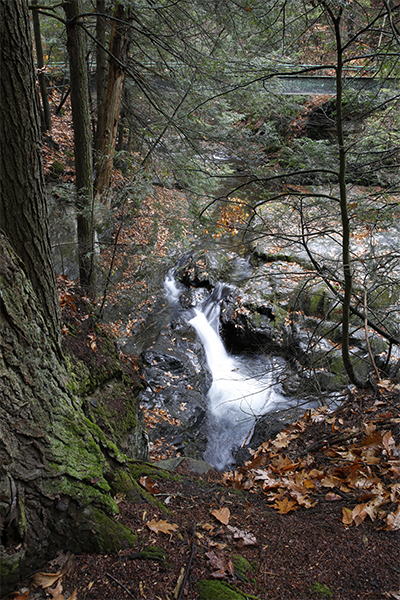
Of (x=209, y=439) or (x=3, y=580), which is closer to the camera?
(x=3, y=580)

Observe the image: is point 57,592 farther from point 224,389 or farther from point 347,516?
point 224,389

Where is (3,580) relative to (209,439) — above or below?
above

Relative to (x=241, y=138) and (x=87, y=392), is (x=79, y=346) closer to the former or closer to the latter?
(x=87, y=392)

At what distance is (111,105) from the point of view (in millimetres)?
7000

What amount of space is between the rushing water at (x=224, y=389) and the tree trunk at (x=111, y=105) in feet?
12.0

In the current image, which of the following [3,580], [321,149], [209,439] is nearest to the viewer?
[3,580]

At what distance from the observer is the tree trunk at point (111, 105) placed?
656cm

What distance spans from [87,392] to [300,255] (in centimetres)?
799

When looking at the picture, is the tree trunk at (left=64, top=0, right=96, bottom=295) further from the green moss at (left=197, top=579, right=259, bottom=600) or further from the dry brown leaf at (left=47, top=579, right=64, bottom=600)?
the green moss at (left=197, top=579, right=259, bottom=600)

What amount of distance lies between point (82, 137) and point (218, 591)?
597 cm

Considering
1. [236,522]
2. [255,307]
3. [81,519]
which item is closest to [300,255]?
[255,307]

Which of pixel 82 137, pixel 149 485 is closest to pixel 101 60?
pixel 82 137

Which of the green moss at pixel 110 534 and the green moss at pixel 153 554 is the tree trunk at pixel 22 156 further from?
the green moss at pixel 153 554

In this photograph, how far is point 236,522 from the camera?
2512 mm
